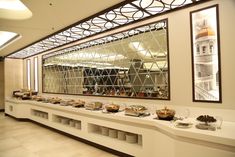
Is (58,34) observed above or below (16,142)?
above

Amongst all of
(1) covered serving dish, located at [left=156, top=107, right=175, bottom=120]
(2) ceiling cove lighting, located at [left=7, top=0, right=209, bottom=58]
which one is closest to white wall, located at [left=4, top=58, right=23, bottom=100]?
(2) ceiling cove lighting, located at [left=7, top=0, right=209, bottom=58]

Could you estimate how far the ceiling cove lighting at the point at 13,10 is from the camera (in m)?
3.82

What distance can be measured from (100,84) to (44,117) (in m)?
2.61

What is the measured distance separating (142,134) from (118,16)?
2.04 meters

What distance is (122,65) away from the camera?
420 centimetres

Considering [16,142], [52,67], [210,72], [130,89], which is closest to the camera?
[210,72]

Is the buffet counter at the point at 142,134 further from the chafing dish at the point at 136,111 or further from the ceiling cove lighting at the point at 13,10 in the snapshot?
the ceiling cove lighting at the point at 13,10

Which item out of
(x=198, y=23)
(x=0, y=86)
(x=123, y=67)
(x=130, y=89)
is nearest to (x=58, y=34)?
(x=123, y=67)

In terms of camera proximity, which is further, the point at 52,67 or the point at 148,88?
the point at 52,67

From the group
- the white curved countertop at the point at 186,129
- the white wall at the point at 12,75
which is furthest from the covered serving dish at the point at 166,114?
the white wall at the point at 12,75

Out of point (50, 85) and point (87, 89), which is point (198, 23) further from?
point (50, 85)

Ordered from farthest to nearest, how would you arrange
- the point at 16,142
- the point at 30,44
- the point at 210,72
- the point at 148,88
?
the point at 30,44 → the point at 16,142 → the point at 148,88 → the point at 210,72

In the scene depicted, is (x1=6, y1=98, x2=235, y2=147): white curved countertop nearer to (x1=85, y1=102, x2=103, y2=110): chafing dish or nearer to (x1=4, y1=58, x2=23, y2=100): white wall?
(x1=85, y1=102, x2=103, y2=110): chafing dish

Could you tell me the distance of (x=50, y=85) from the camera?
6770 mm
